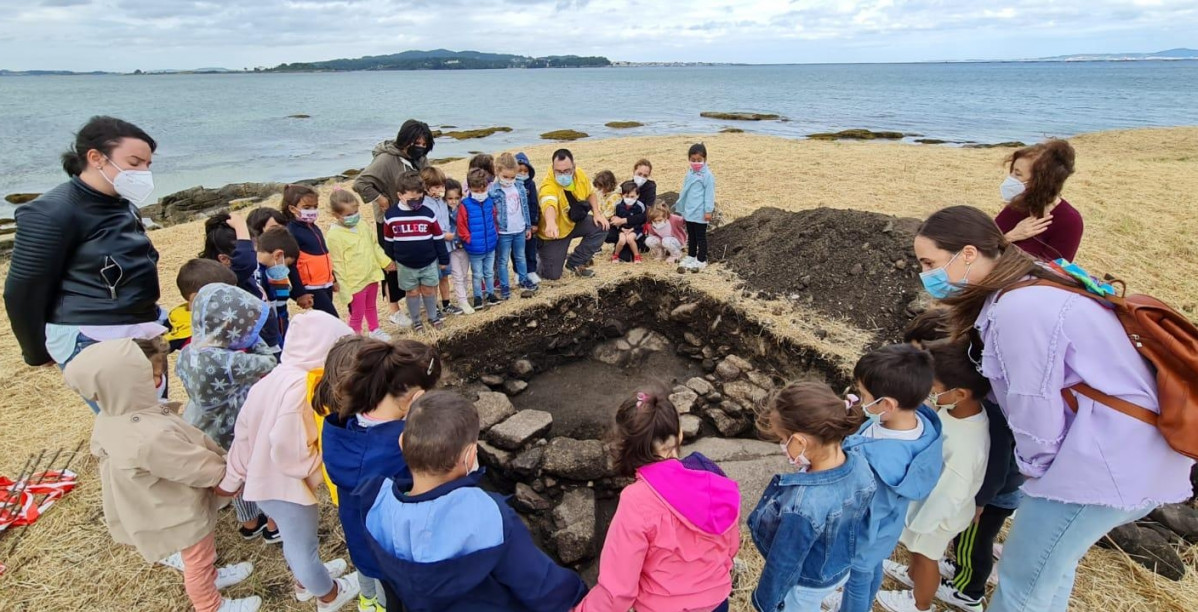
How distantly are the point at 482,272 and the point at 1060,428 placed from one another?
220 inches

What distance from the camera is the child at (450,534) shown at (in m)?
2.01

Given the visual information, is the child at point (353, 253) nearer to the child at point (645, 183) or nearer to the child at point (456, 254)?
the child at point (456, 254)

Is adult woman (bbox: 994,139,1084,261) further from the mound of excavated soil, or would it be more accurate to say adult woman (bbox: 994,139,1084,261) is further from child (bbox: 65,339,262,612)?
child (bbox: 65,339,262,612)

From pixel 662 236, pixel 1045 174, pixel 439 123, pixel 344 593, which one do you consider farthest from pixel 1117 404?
pixel 439 123

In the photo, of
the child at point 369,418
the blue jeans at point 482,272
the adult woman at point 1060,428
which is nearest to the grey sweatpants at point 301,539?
the child at point 369,418

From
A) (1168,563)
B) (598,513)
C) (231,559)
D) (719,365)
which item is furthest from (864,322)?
(231,559)

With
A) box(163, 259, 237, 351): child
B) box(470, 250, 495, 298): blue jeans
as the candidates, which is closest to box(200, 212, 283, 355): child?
box(163, 259, 237, 351): child

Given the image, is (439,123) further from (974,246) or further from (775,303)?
(974,246)

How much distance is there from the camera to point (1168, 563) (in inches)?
135

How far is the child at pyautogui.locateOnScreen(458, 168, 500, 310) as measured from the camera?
20.2ft

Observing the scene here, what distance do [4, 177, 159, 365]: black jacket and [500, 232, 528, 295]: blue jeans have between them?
3.67m

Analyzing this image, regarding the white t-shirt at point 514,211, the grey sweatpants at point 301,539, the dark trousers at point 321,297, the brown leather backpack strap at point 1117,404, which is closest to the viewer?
the brown leather backpack strap at point 1117,404

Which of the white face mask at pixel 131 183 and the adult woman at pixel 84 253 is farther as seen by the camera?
the white face mask at pixel 131 183

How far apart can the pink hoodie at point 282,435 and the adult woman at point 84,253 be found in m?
1.28
